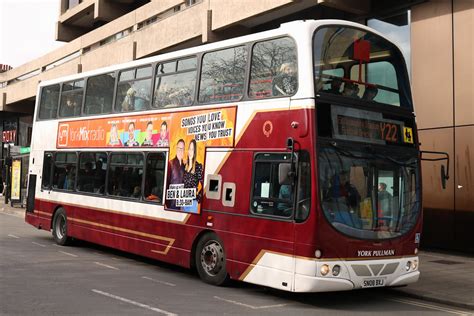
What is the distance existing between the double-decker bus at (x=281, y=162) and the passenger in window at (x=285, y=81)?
0.02 meters

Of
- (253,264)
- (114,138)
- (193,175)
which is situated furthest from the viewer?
(114,138)


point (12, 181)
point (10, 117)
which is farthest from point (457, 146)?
point (10, 117)

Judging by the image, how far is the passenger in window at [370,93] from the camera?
8156 mm

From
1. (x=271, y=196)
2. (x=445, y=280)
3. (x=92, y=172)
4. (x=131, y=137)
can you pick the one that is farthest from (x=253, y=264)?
(x=92, y=172)

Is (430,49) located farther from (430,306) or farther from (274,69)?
(430,306)

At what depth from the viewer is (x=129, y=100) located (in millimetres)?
11547

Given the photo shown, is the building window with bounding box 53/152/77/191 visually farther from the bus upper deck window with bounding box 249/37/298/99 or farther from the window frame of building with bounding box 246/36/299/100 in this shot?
the bus upper deck window with bounding box 249/37/298/99

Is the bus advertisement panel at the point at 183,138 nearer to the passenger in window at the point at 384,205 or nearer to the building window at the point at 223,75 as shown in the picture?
the building window at the point at 223,75

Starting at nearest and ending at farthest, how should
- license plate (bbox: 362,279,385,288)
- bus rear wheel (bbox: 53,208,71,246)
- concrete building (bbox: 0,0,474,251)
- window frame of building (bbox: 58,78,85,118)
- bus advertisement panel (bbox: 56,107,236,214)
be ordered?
1. license plate (bbox: 362,279,385,288)
2. bus advertisement panel (bbox: 56,107,236,214)
3. window frame of building (bbox: 58,78,85,118)
4. concrete building (bbox: 0,0,474,251)
5. bus rear wheel (bbox: 53,208,71,246)

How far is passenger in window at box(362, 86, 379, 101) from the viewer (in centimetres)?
816

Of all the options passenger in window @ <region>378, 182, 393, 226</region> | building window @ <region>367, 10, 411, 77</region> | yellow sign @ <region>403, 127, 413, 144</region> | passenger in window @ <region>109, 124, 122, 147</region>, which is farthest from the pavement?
passenger in window @ <region>109, 124, 122, 147</region>

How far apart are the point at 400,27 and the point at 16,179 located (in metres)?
21.2

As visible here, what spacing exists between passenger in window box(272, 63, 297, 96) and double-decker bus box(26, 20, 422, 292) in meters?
0.02

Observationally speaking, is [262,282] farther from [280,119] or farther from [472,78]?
[472,78]
